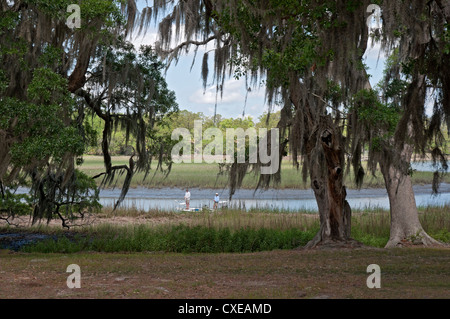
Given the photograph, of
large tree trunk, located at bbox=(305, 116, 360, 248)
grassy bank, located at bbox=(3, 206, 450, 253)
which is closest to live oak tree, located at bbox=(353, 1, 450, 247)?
large tree trunk, located at bbox=(305, 116, 360, 248)

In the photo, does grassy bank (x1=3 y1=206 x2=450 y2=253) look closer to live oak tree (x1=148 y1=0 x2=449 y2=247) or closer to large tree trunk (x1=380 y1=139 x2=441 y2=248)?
large tree trunk (x1=380 y1=139 x2=441 y2=248)

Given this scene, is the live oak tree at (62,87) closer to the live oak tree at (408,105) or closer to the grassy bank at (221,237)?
the grassy bank at (221,237)

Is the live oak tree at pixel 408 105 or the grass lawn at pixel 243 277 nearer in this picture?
the grass lawn at pixel 243 277

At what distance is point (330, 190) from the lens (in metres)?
11.8

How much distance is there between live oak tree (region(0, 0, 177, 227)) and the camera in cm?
920

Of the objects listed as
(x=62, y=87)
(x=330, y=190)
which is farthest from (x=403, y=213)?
(x=62, y=87)

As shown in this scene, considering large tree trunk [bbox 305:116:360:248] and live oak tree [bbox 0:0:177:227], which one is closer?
live oak tree [bbox 0:0:177:227]

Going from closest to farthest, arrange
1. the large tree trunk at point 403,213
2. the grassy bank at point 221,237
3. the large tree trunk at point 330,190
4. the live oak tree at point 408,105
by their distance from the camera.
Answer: the live oak tree at point 408,105 < the large tree trunk at point 330,190 < the large tree trunk at point 403,213 < the grassy bank at point 221,237

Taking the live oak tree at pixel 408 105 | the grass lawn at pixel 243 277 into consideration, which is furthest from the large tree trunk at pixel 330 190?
the grass lawn at pixel 243 277

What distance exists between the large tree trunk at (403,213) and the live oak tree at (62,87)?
6391 mm

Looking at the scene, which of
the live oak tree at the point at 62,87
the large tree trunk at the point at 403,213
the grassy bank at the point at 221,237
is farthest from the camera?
the grassy bank at the point at 221,237

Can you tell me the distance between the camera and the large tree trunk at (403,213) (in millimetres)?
13164

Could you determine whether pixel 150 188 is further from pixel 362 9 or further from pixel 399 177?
pixel 362 9

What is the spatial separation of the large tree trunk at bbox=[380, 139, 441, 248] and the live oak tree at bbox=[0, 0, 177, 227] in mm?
6391
